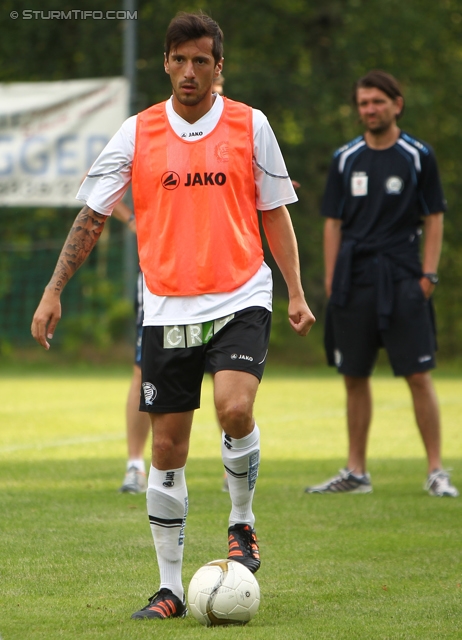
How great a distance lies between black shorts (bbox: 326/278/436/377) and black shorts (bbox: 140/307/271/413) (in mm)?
2964

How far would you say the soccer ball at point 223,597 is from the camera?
4.02 metres

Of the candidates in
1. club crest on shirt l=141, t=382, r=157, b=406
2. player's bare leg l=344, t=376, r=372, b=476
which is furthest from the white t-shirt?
player's bare leg l=344, t=376, r=372, b=476

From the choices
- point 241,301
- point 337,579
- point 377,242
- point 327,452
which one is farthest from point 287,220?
point 327,452

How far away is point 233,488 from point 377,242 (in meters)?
Answer: 3.10

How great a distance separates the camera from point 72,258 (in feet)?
14.5

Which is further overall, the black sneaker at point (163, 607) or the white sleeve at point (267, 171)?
the white sleeve at point (267, 171)

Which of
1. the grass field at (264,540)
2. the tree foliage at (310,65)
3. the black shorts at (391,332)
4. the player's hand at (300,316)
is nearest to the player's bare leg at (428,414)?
the black shorts at (391,332)

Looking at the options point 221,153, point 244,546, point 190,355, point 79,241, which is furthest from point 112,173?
point 244,546

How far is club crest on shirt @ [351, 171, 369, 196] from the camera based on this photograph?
7.21m

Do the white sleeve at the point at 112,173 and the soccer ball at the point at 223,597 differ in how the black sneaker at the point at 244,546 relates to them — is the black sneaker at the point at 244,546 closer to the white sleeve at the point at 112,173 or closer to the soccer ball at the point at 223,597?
the soccer ball at the point at 223,597

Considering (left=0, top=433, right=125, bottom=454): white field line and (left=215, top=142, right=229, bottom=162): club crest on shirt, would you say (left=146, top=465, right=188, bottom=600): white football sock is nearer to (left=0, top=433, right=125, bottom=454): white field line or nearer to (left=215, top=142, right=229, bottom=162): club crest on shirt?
(left=215, top=142, right=229, bottom=162): club crest on shirt

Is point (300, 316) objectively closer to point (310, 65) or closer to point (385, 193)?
point (385, 193)

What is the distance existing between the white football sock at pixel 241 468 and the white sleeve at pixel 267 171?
2.98 feet

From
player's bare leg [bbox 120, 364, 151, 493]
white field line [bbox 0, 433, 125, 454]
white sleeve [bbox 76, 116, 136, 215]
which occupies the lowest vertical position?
white field line [bbox 0, 433, 125, 454]
